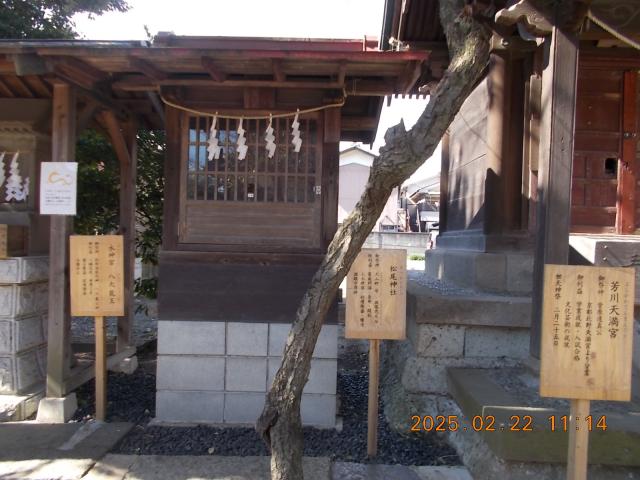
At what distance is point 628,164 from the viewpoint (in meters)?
5.59

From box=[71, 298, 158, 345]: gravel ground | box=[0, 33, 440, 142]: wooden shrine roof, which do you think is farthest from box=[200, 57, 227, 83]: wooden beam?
box=[71, 298, 158, 345]: gravel ground

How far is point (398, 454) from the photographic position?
12.8 feet

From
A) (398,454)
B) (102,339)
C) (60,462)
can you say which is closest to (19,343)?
(102,339)

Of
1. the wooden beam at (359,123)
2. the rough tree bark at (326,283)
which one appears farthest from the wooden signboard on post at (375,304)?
the wooden beam at (359,123)

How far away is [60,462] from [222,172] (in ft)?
9.32

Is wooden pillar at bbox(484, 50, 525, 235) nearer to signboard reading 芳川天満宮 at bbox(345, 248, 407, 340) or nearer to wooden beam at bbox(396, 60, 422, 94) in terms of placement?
wooden beam at bbox(396, 60, 422, 94)

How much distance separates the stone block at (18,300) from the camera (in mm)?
4508

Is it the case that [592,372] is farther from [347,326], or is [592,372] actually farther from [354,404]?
[354,404]

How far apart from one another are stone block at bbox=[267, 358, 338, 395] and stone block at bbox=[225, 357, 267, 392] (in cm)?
8

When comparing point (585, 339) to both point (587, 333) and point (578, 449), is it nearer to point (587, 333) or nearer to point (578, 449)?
point (587, 333)

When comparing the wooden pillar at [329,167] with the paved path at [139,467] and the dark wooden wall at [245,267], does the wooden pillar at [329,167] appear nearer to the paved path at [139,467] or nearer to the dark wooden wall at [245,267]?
the dark wooden wall at [245,267]

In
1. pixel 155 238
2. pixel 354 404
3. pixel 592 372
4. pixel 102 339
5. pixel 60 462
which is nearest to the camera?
pixel 592 372

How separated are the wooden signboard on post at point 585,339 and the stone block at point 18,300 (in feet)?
15.6

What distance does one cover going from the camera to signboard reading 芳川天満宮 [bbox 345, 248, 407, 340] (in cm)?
378
